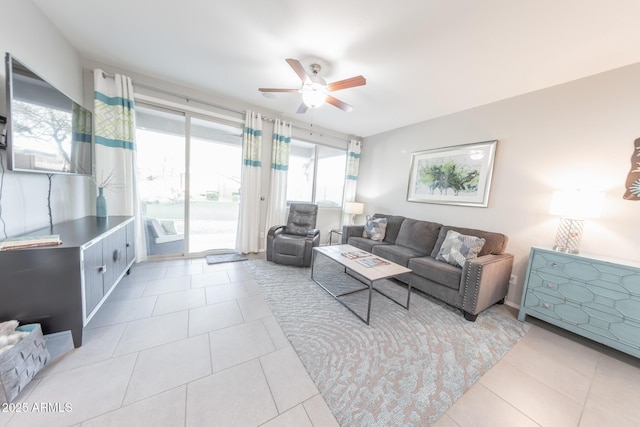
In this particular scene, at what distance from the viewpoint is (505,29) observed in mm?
1576

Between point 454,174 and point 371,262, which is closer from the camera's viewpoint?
point 371,262

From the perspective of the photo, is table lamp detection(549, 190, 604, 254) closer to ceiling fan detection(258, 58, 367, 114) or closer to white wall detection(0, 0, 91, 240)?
ceiling fan detection(258, 58, 367, 114)

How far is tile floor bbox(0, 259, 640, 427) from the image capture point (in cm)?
109

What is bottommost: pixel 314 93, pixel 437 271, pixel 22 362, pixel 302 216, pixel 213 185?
pixel 22 362

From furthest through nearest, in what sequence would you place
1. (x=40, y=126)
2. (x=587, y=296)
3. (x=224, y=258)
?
(x=224, y=258)
(x=587, y=296)
(x=40, y=126)

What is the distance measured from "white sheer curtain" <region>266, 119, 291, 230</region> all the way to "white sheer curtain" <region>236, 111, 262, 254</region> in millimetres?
242

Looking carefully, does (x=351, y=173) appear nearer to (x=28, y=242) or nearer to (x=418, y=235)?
(x=418, y=235)

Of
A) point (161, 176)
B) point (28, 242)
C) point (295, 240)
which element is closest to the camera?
point (28, 242)

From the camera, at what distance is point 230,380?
1.29 meters

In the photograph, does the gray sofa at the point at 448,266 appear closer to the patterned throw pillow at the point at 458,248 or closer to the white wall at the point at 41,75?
the patterned throw pillow at the point at 458,248

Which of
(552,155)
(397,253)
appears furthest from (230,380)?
(552,155)

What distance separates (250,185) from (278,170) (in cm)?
57

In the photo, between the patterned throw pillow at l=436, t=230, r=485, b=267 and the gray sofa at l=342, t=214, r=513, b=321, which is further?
the patterned throw pillow at l=436, t=230, r=485, b=267

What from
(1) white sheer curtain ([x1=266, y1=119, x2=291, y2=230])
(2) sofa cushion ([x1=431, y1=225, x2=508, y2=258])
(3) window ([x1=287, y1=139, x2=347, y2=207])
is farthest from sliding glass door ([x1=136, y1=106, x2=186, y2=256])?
(2) sofa cushion ([x1=431, y1=225, x2=508, y2=258])
